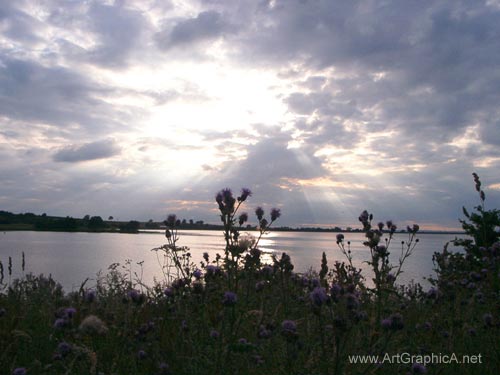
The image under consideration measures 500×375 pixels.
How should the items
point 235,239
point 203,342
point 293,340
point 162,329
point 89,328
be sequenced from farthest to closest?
point 162,329 < point 203,342 < point 235,239 < point 293,340 < point 89,328

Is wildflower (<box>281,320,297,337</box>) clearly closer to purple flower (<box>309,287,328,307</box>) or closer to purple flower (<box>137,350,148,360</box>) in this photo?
purple flower (<box>309,287,328,307</box>)

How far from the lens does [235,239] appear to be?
3.06 meters

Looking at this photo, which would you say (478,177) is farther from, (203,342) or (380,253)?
(203,342)

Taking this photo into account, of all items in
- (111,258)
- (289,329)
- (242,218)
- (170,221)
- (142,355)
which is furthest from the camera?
(111,258)

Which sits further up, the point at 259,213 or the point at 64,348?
the point at 259,213

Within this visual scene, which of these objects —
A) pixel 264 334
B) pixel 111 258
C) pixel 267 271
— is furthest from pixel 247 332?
pixel 111 258

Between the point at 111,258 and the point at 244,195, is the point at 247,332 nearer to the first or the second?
the point at 244,195

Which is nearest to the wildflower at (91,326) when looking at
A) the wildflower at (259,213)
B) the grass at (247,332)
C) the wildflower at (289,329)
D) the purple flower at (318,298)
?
the grass at (247,332)

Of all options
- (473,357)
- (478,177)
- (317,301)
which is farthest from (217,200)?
(478,177)

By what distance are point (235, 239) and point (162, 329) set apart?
152 centimetres

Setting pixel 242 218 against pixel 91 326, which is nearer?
pixel 91 326

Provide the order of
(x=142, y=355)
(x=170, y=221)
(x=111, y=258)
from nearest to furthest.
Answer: (x=142, y=355)
(x=170, y=221)
(x=111, y=258)

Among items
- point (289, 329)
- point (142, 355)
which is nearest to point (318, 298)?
point (289, 329)

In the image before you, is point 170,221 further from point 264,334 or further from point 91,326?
point 91,326
